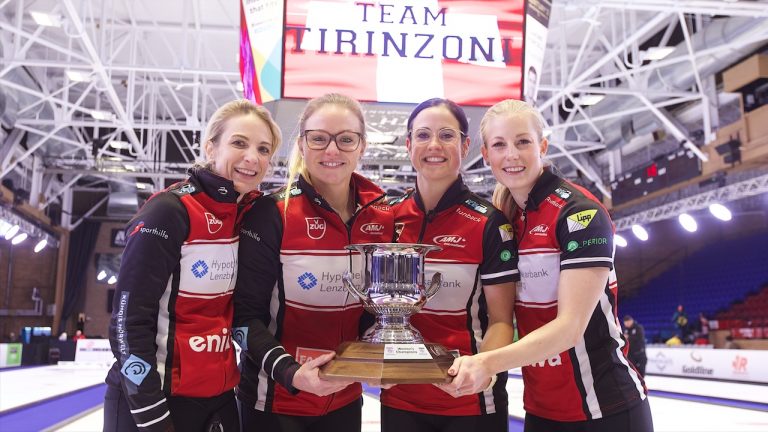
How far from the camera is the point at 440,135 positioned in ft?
9.02

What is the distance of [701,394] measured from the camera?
32.4 ft

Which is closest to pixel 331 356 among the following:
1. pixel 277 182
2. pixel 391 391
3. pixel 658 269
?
pixel 391 391

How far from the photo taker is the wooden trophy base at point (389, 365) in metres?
2.04

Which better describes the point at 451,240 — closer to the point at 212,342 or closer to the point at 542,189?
the point at 542,189

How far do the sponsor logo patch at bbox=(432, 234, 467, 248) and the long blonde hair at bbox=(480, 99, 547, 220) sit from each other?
311 millimetres

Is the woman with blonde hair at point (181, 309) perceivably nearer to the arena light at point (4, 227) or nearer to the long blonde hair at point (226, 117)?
the long blonde hair at point (226, 117)

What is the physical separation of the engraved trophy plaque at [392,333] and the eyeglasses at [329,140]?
0.51 meters

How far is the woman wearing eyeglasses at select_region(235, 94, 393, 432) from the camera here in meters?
2.54

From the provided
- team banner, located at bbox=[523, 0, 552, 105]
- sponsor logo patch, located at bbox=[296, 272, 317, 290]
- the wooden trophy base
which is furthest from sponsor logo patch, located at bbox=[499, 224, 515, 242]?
team banner, located at bbox=[523, 0, 552, 105]

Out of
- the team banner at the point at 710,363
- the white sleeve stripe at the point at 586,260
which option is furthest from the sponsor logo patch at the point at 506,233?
the team banner at the point at 710,363

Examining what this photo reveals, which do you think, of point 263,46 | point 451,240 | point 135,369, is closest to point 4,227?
point 263,46

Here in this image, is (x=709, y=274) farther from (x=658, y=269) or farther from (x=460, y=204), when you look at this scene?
(x=460, y=204)

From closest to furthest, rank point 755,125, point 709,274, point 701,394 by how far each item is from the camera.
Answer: point 701,394 < point 755,125 < point 709,274

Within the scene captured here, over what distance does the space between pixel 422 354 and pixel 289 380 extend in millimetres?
491
